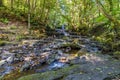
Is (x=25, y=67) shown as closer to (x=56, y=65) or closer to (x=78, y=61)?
(x=56, y=65)

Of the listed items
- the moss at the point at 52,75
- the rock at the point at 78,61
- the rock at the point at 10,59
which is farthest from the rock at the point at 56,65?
the rock at the point at 10,59

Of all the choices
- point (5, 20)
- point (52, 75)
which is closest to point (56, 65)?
point (52, 75)

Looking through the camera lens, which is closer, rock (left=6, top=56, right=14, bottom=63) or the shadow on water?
the shadow on water

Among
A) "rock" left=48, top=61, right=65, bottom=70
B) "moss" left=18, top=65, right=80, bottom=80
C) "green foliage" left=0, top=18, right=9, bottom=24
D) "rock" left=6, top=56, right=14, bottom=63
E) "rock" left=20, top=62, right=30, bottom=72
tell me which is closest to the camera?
"moss" left=18, top=65, right=80, bottom=80

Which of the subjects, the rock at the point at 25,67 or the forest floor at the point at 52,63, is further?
the rock at the point at 25,67

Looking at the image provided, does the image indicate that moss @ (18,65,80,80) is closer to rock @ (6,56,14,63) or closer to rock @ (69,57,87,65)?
rock @ (69,57,87,65)

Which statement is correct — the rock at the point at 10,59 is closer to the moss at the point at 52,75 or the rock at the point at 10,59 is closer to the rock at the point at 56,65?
the rock at the point at 56,65

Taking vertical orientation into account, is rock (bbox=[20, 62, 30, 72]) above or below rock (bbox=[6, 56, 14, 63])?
below

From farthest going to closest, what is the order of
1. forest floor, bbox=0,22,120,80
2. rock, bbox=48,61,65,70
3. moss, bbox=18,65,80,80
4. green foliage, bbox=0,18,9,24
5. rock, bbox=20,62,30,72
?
green foliage, bbox=0,18,9,24 → rock, bbox=48,61,65,70 → rock, bbox=20,62,30,72 → forest floor, bbox=0,22,120,80 → moss, bbox=18,65,80,80

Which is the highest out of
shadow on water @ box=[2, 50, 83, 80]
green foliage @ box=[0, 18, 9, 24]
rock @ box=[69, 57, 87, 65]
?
green foliage @ box=[0, 18, 9, 24]

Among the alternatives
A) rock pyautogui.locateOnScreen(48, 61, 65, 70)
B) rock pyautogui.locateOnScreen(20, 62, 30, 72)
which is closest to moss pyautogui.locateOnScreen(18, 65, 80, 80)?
rock pyautogui.locateOnScreen(48, 61, 65, 70)

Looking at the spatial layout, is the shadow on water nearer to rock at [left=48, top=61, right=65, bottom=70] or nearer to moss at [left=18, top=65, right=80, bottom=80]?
rock at [left=48, top=61, right=65, bottom=70]

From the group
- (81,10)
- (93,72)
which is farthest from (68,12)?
(93,72)

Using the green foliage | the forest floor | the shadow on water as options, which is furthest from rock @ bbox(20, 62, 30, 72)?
the green foliage
